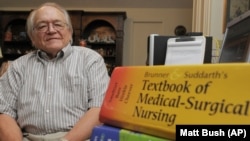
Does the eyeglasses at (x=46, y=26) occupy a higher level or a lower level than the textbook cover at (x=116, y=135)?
higher

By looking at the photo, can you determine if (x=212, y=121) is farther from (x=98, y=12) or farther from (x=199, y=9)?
(x=98, y=12)

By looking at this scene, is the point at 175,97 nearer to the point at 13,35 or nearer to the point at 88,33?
the point at 88,33

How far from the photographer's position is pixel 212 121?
0.50 metres

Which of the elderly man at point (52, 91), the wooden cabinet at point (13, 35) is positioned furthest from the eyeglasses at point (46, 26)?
the wooden cabinet at point (13, 35)

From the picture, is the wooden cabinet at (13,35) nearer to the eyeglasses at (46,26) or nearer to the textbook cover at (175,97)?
the eyeglasses at (46,26)

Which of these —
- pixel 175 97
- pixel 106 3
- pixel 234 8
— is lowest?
pixel 175 97

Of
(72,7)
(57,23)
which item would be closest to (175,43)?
(57,23)

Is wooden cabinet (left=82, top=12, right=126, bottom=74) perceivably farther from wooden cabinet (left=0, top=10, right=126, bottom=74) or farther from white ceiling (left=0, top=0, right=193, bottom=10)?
white ceiling (left=0, top=0, right=193, bottom=10)

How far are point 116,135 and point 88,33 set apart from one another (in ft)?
15.2

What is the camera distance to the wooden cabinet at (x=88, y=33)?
4.84 m

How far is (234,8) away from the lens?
6.63 feet

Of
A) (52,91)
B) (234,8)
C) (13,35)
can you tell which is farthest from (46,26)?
(13,35)

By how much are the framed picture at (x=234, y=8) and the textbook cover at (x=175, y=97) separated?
4.99 ft

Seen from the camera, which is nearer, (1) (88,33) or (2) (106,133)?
(2) (106,133)
